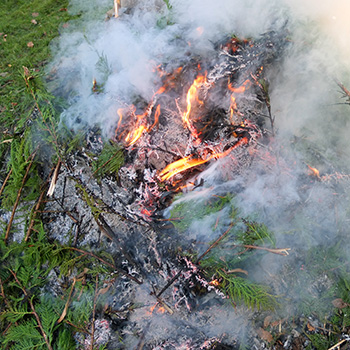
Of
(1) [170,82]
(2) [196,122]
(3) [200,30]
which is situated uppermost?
(3) [200,30]

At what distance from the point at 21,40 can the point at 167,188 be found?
393 centimetres

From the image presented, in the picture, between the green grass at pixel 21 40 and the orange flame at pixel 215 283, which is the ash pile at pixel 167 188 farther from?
the green grass at pixel 21 40

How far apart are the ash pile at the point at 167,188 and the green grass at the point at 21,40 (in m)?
1.74

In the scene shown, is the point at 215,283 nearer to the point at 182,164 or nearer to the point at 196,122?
the point at 182,164

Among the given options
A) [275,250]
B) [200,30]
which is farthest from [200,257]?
[200,30]

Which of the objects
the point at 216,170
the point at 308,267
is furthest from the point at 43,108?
the point at 308,267

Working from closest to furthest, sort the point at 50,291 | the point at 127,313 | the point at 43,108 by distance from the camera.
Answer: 1. the point at 127,313
2. the point at 50,291
3. the point at 43,108

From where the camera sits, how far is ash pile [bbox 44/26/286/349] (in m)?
2.60

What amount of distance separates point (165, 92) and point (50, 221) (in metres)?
1.64

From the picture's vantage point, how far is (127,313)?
2.66 meters

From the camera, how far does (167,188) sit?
2783 mm

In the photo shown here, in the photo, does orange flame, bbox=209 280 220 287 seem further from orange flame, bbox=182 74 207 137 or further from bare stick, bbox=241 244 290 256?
orange flame, bbox=182 74 207 137

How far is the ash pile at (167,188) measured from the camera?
102 inches

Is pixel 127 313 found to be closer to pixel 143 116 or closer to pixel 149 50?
pixel 143 116
